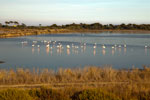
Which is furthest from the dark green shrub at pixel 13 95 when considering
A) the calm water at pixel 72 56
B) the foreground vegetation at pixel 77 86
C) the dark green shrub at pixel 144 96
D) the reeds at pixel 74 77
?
the calm water at pixel 72 56

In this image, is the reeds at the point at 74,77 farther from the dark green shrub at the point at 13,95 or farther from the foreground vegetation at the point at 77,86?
the dark green shrub at the point at 13,95

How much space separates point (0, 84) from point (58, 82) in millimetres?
2273

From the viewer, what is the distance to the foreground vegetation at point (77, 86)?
7234 millimetres

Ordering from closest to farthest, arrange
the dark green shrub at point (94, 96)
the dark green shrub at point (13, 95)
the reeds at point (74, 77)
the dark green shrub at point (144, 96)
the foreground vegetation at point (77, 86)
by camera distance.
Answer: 1. the dark green shrub at point (13, 95)
2. the dark green shrub at point (94, 96)
3. the foreground vegetation at point (77, 86)
4. the dark green shrub at point (144, 96)
5. the reeds at point (74, 77)

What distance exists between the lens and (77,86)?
9.40 metres

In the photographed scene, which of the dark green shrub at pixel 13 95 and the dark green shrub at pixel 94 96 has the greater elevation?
the dark green shrub at pixel 13 95

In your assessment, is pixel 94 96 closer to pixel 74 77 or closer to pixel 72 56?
pixel 74 77

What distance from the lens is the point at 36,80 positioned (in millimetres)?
10898

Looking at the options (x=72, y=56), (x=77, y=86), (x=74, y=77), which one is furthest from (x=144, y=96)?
(x=72, y=56)

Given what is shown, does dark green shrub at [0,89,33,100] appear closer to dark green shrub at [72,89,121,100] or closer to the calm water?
dark green shrub at [72,89,121,100]

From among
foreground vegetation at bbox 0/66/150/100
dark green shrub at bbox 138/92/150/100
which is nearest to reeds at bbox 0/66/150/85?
foreground vegetation at bbox 0/66/150/100

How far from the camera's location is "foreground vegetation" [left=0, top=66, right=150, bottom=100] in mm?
7234

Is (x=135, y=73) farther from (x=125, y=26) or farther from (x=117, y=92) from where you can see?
(x=125, y=26)

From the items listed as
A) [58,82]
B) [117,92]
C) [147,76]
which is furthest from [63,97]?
[147,76]
